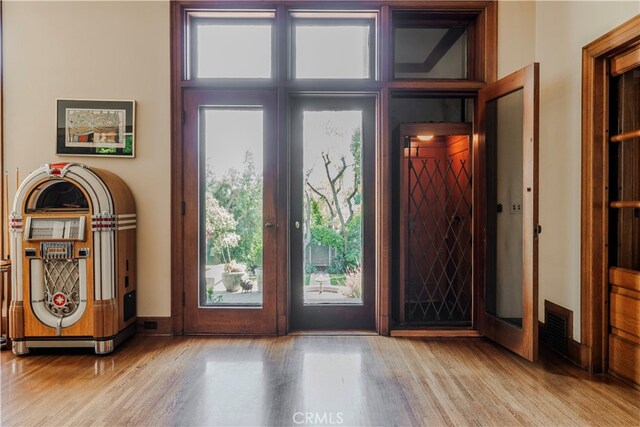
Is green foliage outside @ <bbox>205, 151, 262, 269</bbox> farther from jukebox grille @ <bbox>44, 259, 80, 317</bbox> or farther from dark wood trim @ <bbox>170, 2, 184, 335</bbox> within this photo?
jukebox grille @ <bbox>44, 259, 80, 317</bbox>

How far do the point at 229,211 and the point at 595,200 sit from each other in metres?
2.92

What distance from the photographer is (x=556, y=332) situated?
10.6 feet

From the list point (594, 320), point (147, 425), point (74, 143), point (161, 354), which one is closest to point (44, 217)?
point (74, 143)

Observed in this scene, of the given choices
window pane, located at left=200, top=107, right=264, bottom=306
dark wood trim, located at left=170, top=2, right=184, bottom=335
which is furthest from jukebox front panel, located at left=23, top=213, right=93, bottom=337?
window pane, located at left=200, top=107, right=264, bottom=306

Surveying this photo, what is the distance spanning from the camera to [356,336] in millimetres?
3596

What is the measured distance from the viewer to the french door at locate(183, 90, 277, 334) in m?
3.65

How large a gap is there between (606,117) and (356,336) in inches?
101

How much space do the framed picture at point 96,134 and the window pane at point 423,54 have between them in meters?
2.52

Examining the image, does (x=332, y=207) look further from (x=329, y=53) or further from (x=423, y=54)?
(x=423, y=54)

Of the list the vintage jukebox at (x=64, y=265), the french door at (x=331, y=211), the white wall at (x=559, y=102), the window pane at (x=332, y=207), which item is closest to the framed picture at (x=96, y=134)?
the vintage jukebox at (x=64, y=265)

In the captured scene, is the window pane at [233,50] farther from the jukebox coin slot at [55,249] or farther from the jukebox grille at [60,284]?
the jukebox grille at [60,284]

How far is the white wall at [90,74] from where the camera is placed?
141 inches

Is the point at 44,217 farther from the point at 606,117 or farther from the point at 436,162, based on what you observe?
the point at 606,117

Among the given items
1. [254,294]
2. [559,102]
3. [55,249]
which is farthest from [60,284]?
[559,102]
